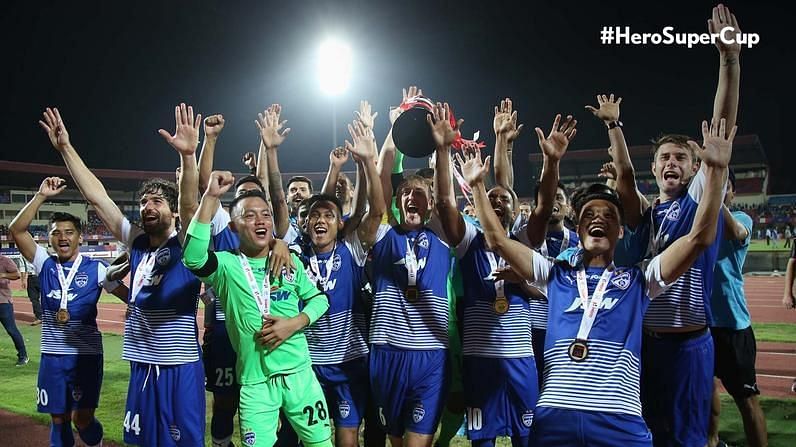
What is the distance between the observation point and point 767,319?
43.5ft

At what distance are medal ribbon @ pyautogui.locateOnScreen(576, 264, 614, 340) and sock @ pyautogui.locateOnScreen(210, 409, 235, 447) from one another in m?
3.06

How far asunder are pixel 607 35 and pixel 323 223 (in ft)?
146

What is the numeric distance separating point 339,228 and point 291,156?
186 ft

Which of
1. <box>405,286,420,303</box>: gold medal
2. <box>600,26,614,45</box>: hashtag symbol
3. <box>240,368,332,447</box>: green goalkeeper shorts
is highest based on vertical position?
<box>600,26,614,45</box>: hashtag symbol

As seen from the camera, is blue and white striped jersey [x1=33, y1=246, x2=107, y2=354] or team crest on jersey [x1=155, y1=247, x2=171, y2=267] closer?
team crest on jersey [x1=155, y1=247, x2=171, y2=267]

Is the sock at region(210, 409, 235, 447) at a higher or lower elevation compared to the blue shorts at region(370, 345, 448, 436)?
lower

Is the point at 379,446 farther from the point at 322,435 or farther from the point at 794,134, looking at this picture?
the point at 794,134

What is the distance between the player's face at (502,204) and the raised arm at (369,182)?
2.79 feet

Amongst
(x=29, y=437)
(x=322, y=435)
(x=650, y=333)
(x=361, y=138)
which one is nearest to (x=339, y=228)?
(x=361, y=138)

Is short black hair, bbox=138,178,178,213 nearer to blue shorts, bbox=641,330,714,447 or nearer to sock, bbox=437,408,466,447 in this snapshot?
sock, bbox=437,408,466,447

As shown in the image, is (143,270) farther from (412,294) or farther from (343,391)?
(412,294)

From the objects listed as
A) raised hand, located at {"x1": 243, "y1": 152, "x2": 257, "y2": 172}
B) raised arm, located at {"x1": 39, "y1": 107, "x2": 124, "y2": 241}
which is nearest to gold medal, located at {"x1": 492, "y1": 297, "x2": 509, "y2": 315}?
raised arm, located at {"x1": 39, "y1": 107, "x2": 124, "y2": 241}

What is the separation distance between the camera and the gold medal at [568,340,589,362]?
2930 millimetres

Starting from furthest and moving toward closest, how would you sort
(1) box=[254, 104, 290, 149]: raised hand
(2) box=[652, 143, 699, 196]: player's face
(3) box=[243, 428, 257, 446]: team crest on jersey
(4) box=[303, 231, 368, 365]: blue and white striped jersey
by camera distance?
(1) box=[254, 104, 290, 149]: raised hand
(4) box=[303, 231, 368, 365]: blue and white striped jersey
(2) box=[652, 143, 699, 196]: player's face
(3) box=[243, 428, 257, 446]: team crest on jersey
